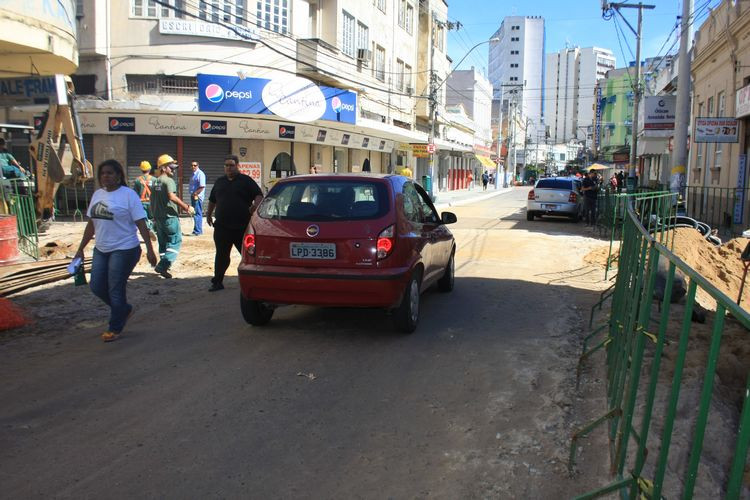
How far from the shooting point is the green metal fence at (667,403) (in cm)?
233

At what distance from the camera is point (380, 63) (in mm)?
34312

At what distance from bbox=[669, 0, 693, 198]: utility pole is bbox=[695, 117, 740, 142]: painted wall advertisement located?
0.71 metres

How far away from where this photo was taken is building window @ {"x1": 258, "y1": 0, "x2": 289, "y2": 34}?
23.4m

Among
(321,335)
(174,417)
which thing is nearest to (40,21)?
(321,335)

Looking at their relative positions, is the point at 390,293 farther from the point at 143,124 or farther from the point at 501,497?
the point at 143,124

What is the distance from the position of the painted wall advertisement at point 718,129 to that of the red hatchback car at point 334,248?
13573 mm

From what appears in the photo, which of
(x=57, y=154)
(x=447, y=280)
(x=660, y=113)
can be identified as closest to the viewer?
(x=447, y=280)

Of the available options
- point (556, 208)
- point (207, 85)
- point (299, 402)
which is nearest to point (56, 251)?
point (299, 402)

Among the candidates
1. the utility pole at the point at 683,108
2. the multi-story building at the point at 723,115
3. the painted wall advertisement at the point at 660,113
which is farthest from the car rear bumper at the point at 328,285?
A: the painted wall advertisement at the point at 660,113

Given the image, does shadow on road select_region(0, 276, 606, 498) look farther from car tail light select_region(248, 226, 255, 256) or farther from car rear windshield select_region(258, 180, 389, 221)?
car rear windshield select_region(258, 180, 389, 221)

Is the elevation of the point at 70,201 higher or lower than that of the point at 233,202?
lower

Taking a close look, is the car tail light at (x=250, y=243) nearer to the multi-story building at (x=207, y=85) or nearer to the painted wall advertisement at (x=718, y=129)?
the painted wall advertisement at (x=718, y=129)

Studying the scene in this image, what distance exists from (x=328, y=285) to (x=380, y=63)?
98.4 feet

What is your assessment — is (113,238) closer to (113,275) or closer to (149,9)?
(113,275)
